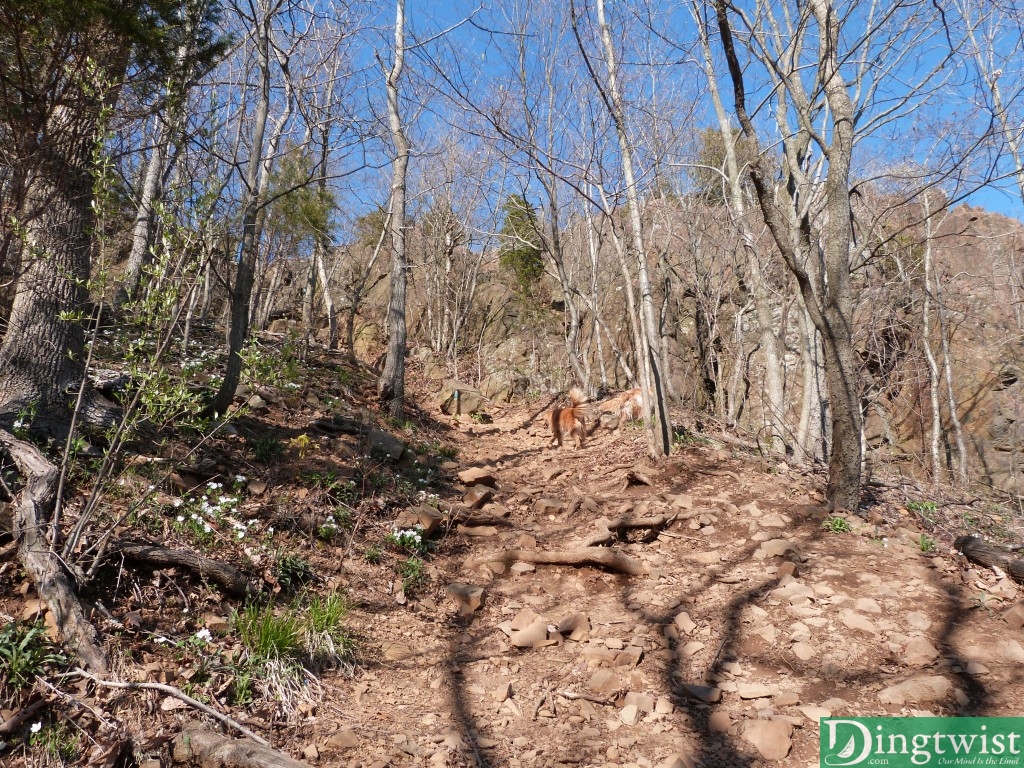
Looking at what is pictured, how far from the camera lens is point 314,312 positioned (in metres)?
13.2

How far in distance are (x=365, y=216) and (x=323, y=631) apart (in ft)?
59.3

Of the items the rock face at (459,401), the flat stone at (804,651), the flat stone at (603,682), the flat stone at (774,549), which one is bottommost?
the flat stone at (603,682)

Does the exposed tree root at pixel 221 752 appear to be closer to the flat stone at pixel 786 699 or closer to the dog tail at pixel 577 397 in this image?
the flat stone at pixel 786 699

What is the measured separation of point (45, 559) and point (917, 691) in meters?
4.51

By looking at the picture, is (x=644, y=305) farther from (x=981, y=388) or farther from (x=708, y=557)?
(x=981, y=388)

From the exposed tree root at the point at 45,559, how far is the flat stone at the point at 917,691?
12.6ft

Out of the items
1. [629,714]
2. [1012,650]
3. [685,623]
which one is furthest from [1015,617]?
[629,714]

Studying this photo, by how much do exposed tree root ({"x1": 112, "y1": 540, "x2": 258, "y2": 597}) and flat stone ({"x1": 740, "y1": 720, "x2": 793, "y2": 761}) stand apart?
286 cm

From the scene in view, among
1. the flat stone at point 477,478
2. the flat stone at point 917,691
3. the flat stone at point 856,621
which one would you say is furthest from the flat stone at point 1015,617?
the flat stone at point 477,478

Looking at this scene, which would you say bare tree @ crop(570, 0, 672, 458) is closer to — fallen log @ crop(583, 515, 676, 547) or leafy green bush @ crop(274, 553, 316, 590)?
fallen log @ crop(583, 515, 676, 547)

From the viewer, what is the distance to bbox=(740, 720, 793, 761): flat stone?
2.79m

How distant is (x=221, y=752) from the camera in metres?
2.51

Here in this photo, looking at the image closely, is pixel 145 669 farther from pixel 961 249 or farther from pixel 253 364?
pixel 961 249

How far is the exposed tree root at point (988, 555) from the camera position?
420cm
